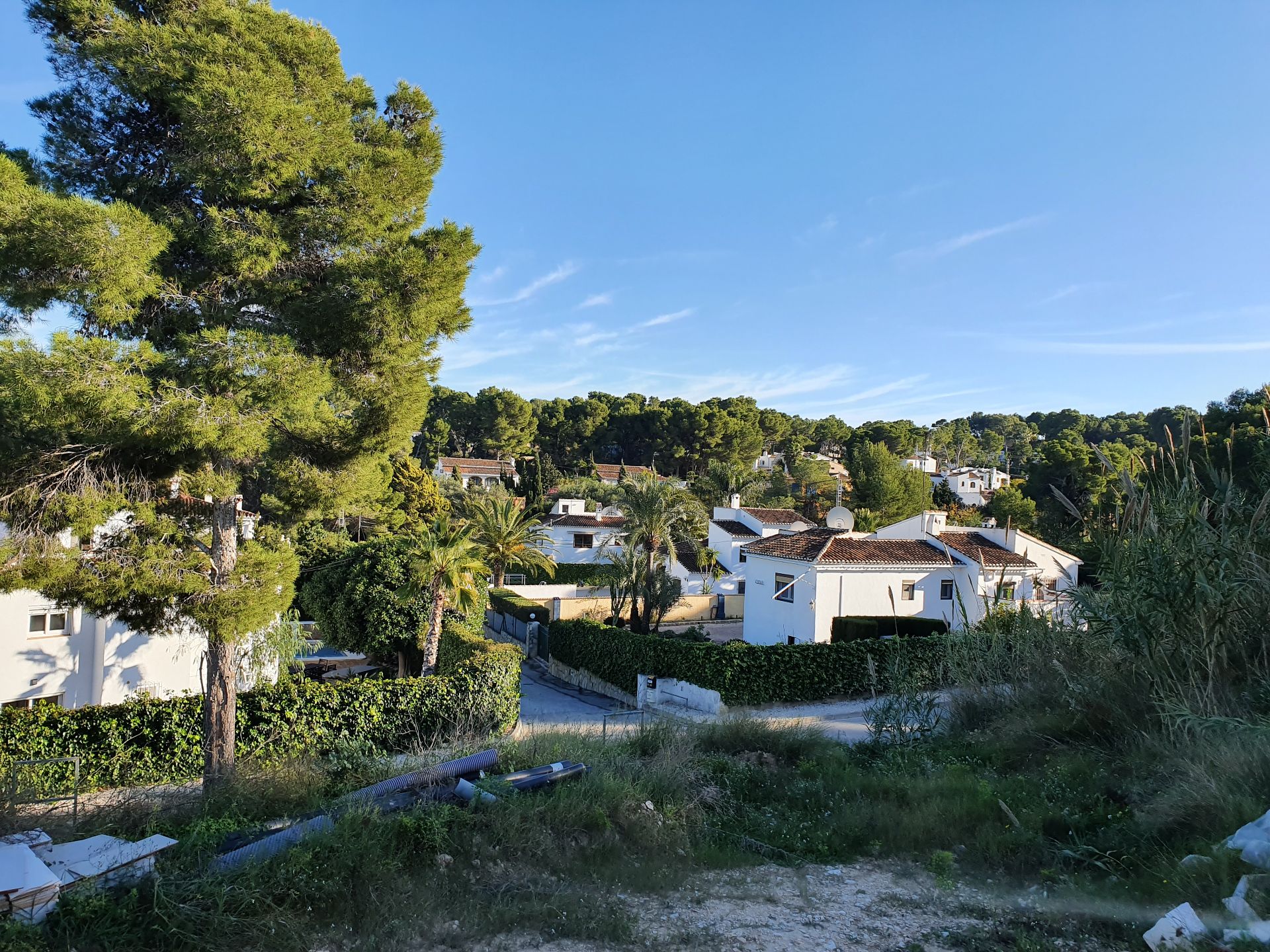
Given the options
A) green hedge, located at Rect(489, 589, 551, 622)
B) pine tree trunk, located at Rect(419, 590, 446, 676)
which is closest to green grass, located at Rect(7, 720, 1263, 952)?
pine tree trunk, located at Rect(419, 590, 446, 676)

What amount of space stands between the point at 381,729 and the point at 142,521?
7.00m

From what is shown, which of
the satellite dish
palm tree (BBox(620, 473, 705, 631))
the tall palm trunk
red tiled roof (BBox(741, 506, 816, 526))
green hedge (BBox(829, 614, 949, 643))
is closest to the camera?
green hedge (BBox(829, 614, 949, 643))

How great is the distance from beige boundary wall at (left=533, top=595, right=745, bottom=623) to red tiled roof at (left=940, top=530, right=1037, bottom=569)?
8.64 meters

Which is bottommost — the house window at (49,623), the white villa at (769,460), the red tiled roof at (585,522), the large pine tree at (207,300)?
the house window at (49,623)

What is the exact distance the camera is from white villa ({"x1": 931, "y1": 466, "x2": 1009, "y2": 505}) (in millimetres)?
72938

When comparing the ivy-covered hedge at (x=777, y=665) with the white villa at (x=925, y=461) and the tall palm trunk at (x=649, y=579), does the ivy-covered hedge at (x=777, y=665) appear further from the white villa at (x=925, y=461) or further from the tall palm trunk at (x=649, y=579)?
the white villa at (x=925, y=461)

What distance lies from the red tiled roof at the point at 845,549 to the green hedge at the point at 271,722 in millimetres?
11278

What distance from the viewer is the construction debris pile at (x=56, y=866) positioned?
4.82 meters

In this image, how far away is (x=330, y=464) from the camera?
1124cm

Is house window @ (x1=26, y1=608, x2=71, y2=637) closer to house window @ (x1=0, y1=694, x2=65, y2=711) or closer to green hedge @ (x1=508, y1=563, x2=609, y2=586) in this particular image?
house window @ (x1=0, y1=694, x2=65, y2=711)

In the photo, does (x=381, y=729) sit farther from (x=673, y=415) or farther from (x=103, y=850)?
(x=673, y=415)

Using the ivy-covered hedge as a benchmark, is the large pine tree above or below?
above

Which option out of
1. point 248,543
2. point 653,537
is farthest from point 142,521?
point 653,537

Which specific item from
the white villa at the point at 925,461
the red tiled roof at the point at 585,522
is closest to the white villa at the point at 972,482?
the white villa at the point at 925,461
